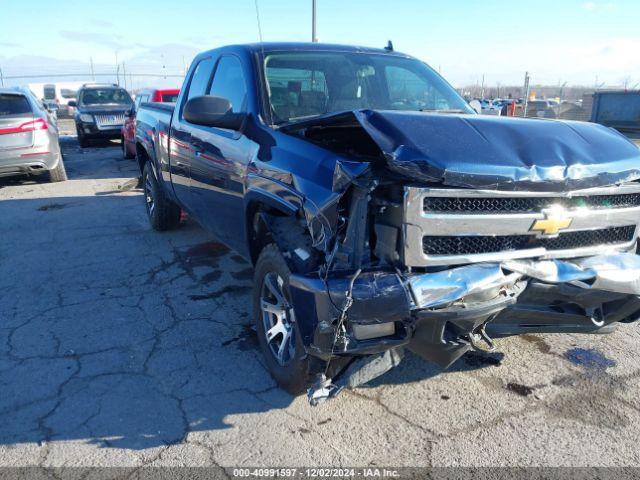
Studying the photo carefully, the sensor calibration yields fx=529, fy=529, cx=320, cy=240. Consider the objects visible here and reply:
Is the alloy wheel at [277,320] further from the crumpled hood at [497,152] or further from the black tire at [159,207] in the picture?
the black tire at [159,207]

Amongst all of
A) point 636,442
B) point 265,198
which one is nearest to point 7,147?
point 265,198

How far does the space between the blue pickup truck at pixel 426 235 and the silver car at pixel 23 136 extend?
23.3 ft

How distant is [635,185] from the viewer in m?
2.86

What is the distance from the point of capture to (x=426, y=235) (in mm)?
2412

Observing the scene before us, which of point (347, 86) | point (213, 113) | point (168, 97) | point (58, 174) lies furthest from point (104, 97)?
point (213, 113)

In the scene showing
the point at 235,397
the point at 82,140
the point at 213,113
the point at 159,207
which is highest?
the point at 213,113

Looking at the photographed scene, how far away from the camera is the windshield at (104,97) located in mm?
15695

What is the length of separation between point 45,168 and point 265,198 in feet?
26.6

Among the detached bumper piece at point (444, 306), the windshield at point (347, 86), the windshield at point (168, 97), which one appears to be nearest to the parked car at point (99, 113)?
the windshield at point (168, 97)

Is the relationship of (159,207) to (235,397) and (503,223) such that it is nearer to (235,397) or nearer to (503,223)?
(235,397)

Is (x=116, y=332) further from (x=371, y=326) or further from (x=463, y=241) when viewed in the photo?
(x=463, y=241)

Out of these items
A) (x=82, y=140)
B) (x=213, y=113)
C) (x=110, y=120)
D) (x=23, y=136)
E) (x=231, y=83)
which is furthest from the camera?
(x=82, y=140)

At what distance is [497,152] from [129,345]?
2756mm

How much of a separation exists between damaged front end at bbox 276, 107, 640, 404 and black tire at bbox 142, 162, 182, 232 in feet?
13.4
